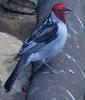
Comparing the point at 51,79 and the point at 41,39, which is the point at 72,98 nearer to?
the point at 51,79

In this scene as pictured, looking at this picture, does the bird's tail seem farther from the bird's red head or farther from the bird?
the bird's red head

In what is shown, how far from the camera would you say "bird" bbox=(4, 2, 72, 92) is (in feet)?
14.7

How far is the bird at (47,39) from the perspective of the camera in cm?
448

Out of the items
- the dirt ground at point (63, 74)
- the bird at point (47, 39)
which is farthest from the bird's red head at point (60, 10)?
the dirt ground at point (63, 74)

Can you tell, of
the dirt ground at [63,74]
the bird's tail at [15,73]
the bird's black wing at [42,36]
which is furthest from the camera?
the bird's black wing at [42,36]

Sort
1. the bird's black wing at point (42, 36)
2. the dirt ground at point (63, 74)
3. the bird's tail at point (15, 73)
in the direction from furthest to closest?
the bird's black wing at point (42, 36) → the bird's tail at point (15, 73) → the dirt ground at point (63, 74)

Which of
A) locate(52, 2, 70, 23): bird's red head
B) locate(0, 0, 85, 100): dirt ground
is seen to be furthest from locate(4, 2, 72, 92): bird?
locate(0, 0, 85, 100): dirt ground

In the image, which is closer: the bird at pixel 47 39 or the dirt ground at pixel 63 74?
the dirt ground at pixel 63 74

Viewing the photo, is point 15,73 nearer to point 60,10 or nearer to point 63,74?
point 63,74

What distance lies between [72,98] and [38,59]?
2.62 ft

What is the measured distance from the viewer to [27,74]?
571cm

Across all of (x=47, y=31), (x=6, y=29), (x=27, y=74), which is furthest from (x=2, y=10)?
(x=47, y=31)

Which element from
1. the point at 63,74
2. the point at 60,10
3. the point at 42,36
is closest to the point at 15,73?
the point at 42,36

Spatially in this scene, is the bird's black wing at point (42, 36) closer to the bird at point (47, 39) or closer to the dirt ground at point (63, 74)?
the bird at point (47, 39)
